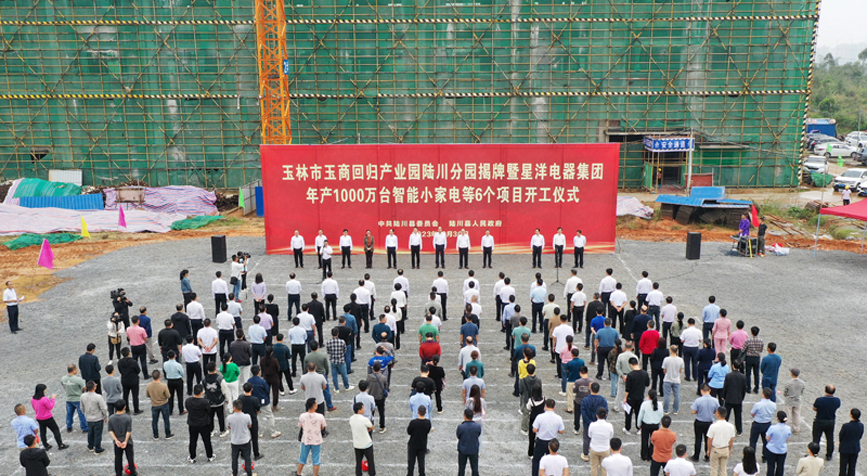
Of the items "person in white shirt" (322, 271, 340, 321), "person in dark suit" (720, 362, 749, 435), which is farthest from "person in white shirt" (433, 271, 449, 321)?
"person in dark suit" (720, 362, 749, 435)

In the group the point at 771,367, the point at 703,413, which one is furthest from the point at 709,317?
the point at 703,413

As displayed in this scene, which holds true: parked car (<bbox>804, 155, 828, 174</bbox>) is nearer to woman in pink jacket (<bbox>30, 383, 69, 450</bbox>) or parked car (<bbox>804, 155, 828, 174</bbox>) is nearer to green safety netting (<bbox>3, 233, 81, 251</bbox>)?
green safety netting (<bbox>3, 233, 81, 251</bbox>)

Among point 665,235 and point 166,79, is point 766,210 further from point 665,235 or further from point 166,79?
point 166,79

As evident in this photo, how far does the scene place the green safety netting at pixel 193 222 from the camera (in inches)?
1422

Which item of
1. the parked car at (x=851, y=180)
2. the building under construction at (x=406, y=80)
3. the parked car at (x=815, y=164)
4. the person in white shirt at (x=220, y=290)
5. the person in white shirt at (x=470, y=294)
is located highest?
the building under construction at (x=406, y=80)

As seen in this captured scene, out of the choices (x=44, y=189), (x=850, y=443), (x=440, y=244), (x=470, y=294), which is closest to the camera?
(x=850, y=443)

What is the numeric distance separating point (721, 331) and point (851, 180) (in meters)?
35.9

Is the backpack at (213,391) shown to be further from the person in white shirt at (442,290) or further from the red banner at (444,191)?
the red banner at (444,191)

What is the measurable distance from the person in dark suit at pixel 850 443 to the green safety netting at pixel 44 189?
40.0 metres

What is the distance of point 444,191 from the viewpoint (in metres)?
29.0

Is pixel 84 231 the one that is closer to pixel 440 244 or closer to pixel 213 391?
pixel 440 244

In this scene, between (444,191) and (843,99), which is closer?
(444,191)

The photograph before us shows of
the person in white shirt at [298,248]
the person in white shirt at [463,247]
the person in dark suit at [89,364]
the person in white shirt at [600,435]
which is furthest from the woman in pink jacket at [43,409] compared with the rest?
the person in white shirt at [463,247]

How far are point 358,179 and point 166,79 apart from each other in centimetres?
2164
